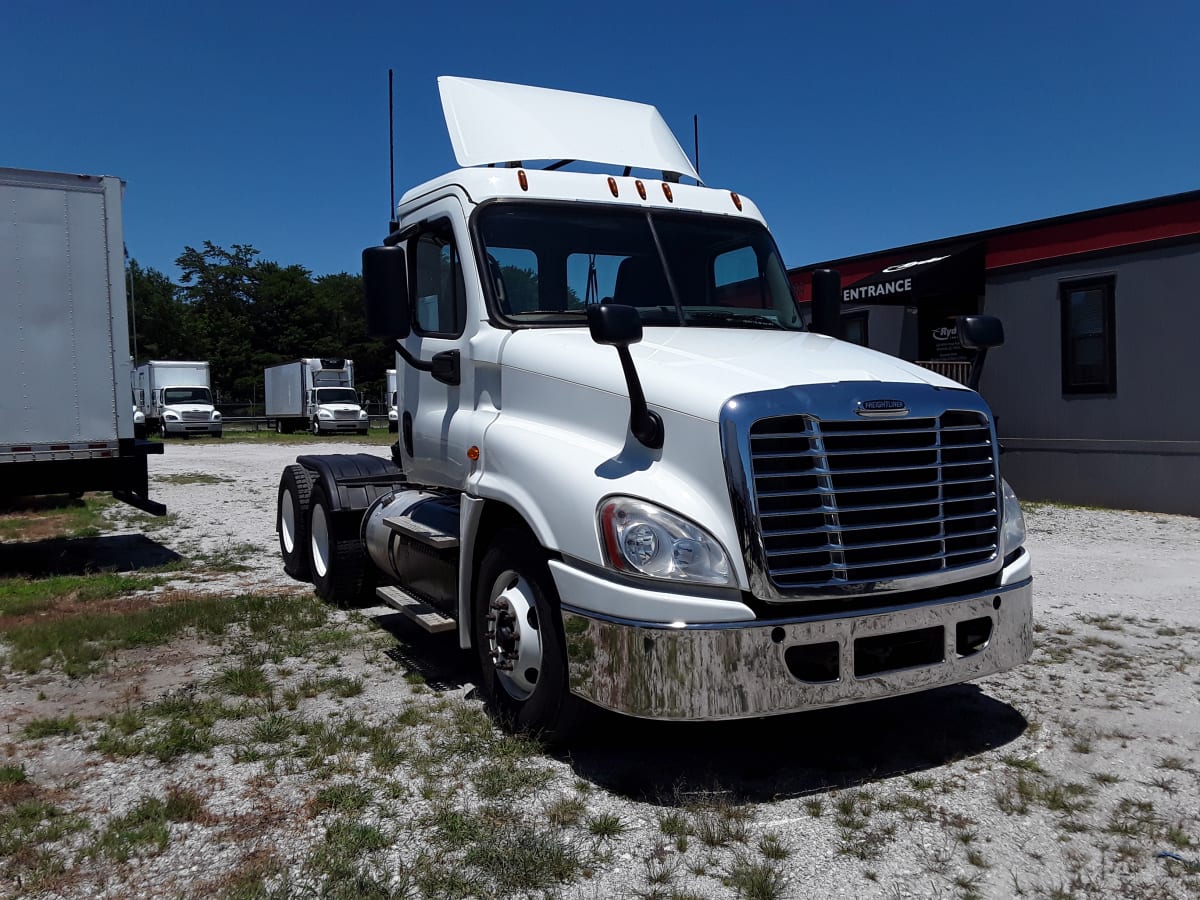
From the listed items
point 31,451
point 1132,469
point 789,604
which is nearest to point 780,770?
point 789,604

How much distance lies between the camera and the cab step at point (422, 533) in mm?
5148

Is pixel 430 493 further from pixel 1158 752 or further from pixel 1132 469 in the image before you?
pixel 1132 469

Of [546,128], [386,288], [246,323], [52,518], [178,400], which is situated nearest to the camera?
[386,288]

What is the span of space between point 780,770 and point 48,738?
342 centimetres

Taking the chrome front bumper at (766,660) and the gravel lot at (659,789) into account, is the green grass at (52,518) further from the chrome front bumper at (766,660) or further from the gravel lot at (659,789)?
the chrome front bumper at (766,660)

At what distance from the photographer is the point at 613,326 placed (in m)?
4.02

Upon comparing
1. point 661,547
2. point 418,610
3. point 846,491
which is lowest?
point 418,610

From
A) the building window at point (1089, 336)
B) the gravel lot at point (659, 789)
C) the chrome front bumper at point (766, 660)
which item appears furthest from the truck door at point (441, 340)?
the building window at point (1089, 336)

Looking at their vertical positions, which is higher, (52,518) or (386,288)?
(386,288)

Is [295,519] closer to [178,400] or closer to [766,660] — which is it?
[766,660]

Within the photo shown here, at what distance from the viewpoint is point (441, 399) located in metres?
5.63

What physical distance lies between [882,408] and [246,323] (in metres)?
90.2

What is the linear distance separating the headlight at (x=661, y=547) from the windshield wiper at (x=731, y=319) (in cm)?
166

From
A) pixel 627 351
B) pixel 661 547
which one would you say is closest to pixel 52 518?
pixel 627 351
